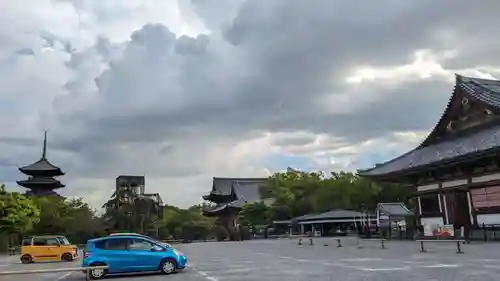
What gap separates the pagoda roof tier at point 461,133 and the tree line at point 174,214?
684 inches

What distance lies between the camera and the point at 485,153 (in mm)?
26375

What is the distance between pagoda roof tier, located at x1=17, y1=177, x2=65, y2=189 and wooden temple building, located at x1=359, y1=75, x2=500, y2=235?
4596 centimetres

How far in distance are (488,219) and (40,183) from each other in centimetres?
5654

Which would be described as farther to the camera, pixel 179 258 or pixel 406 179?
pixel 406 179

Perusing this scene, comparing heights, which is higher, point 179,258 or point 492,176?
point 492,176

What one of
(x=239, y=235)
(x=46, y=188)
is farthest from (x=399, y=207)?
(x=46, y=188)

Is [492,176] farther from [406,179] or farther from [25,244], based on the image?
[25,244]

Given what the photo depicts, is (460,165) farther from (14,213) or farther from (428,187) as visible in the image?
(14,213)

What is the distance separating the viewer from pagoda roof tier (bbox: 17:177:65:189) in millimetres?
67562

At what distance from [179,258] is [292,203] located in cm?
5051

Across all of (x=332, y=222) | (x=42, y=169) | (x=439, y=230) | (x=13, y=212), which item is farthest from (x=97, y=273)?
(x=42, y=169)

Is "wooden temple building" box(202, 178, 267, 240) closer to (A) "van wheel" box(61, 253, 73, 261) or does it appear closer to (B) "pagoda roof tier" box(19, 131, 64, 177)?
(B) "pagoda roof tier" box(19, 131, 64, 177)

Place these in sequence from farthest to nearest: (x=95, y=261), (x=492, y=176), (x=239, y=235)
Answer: (x=239, y=235)
(x=492, y=176)
(x=95, y=261)

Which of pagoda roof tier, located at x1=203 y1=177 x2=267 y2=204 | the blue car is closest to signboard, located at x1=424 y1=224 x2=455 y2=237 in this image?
the blue car
